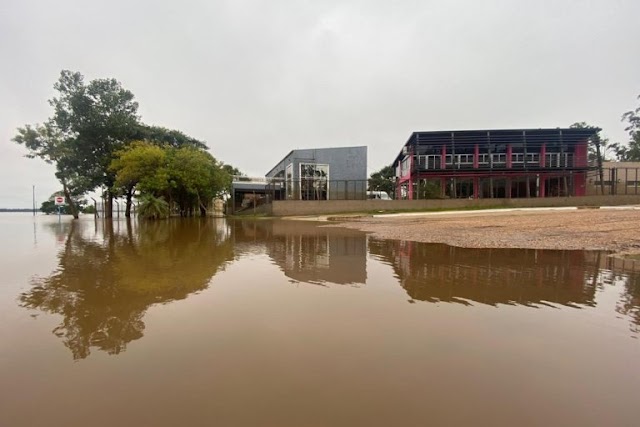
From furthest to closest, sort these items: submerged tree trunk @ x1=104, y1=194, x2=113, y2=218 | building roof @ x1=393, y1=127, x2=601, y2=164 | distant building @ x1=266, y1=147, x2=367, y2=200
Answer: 1. distant building @ x1=266, y1=147, x2=367, y2=200
2. submerged tree trunk @ x1=104, y1=194, x2=113, y2=218
3. building roof @ x1=393, y1=127, x2=601, y2=164

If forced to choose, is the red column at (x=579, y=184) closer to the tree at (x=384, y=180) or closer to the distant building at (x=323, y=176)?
the distant building at (x=323, y=176)

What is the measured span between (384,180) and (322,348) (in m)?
56.5

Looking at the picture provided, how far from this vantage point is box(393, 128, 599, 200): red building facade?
36312 millimetres

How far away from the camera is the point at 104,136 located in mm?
36344

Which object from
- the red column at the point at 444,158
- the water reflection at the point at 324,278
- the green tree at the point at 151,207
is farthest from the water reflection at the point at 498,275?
the red column at the point at 444,158

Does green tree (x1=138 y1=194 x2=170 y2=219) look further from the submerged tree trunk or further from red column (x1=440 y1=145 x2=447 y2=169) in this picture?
red column (x1=440 y1=145 x2=447 y2=169)

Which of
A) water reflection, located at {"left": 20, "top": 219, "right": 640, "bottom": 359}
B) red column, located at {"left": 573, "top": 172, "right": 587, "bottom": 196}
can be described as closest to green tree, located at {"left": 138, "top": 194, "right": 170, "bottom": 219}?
water reflection, located at {"left": 20, "top": 219, "right": 640, "bottom": 359}

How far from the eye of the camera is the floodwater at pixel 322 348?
234cm

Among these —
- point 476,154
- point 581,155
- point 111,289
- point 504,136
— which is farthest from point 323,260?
point 581,155

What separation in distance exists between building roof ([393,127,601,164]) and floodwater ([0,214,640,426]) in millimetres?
33789

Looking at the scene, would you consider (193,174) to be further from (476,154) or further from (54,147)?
(476,154)

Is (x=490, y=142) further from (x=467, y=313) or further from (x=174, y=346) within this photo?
(x=174, y=346)

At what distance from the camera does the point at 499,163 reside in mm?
38344

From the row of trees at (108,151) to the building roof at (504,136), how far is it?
962 inches
